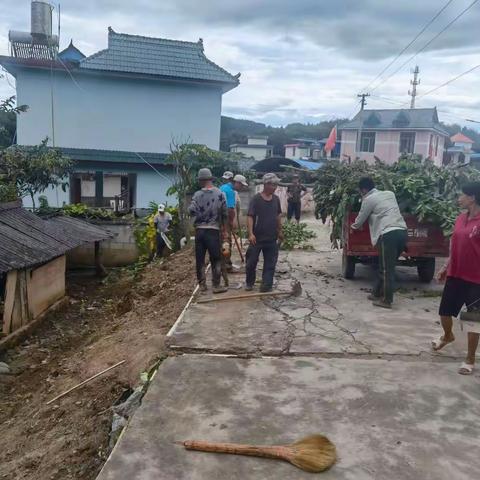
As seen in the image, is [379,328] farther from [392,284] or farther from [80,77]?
[80,77]

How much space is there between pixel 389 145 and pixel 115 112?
30.0m

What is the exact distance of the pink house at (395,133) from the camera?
140 ft

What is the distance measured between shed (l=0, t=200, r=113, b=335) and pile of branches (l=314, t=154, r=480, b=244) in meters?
Answer: 5.58

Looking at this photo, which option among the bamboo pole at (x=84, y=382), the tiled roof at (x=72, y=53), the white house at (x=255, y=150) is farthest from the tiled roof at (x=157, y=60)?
the white house at (x=255, y=150)

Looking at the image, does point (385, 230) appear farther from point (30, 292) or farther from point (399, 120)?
point (399, 120)

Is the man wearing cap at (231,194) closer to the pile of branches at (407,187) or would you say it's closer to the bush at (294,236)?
the pile of branches at (407,187)

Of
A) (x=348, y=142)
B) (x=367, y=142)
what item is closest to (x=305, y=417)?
(x=367, y=142)

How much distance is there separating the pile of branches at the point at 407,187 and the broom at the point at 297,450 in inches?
198

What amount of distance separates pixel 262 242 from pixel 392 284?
1.85 metres

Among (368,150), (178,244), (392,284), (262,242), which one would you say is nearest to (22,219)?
(178,244)

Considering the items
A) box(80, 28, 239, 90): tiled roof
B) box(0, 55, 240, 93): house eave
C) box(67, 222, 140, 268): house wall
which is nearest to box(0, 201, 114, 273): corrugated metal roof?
box(67, 222, 140, 268): house wall

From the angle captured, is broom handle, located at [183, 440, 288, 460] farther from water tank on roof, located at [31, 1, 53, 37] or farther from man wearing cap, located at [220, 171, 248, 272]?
water tank on roof, located at [31, 1, 53, 37]

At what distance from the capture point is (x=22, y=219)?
1193 cm

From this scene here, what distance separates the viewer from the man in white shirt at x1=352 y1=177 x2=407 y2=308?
6910mm
